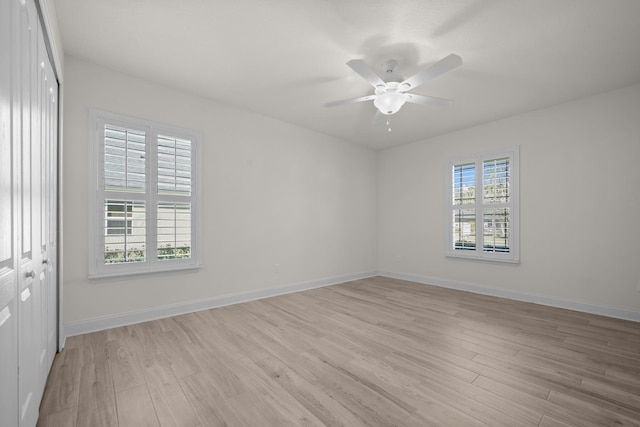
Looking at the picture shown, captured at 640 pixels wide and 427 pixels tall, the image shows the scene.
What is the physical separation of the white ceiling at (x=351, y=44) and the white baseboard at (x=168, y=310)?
8.72 ft

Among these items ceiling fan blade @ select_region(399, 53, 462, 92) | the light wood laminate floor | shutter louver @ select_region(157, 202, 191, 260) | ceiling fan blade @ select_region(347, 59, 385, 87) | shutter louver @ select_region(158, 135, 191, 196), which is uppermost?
ceiling fan blade @ select_region(347, 59, 385, 87)

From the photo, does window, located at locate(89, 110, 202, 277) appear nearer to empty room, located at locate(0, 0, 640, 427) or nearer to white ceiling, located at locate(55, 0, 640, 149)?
empty room, located at locate(0, 0, 640, 427)

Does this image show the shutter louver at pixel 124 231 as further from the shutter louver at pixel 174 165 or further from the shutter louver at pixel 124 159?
the shutter louver at pixel 174 165

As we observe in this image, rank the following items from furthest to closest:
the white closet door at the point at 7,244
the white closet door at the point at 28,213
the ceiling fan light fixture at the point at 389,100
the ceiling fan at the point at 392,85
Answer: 1. the ceiling fan light fixture at the point at 389,100
2. the ceiling fan at the point at 392,85
3. the white closet door at the point at 28,213
4. the white closet door at the point at 7,244

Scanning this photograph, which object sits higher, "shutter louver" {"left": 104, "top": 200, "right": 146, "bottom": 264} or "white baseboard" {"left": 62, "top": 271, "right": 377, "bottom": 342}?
"shutter louver" {"left": 104, "top": 200, "right": 146, "bottom": 264}

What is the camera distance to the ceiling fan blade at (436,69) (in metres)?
2.18

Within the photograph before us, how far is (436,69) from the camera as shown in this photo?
235 centimetres

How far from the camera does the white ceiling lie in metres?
2.15

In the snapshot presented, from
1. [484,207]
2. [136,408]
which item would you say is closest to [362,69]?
[136,408]

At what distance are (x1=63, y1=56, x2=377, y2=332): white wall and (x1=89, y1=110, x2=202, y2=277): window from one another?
0.34ft

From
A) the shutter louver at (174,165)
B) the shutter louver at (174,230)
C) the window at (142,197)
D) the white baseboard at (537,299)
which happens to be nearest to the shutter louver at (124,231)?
the window at (142,197)

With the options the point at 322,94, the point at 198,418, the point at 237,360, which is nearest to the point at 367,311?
the point at 237,360

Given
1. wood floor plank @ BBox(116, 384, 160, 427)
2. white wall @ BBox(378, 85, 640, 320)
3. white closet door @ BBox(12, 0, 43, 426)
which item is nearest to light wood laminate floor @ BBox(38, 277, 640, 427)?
wood floor plank @ BBox(116, 384, 160, 427)

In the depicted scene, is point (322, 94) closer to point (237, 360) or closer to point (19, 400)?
point (237, 360)
